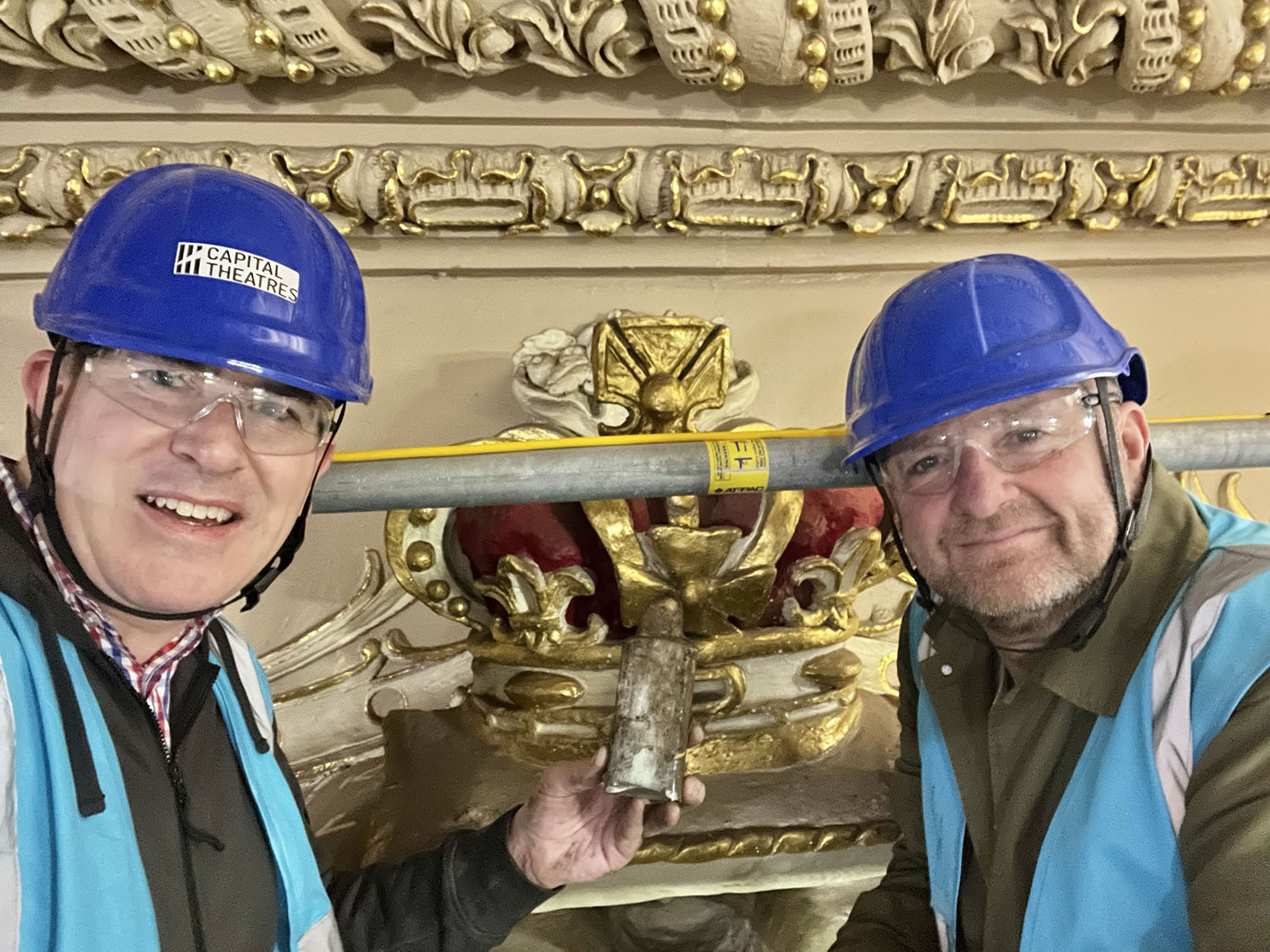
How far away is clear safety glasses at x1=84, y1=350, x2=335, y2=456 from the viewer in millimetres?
608

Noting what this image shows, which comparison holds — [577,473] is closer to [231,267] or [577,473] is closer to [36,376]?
[231,267]

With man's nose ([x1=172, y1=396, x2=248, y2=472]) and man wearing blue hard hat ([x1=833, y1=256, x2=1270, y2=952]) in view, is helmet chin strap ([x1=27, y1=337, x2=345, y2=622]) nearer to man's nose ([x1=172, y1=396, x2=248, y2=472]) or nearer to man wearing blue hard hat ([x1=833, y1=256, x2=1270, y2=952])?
man's nose ([x1=172, y1=396, x2=248, y2=472])

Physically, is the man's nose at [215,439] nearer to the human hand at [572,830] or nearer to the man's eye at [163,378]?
the man's eye at [163,378]

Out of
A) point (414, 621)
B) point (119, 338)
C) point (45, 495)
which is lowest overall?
point (414, 621)

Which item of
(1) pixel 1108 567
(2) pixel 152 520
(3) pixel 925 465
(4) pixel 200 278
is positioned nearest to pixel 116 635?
(2) pixel 152 520

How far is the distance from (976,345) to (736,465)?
0.23 metres

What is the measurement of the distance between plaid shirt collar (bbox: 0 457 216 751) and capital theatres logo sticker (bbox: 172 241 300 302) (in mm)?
209

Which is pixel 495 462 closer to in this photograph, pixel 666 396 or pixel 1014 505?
pixel 666 396

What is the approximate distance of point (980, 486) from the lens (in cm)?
71

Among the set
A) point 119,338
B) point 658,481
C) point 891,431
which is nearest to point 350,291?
point 119,338

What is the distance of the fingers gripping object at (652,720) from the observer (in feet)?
2.29

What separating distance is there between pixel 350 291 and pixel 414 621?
0.60 m

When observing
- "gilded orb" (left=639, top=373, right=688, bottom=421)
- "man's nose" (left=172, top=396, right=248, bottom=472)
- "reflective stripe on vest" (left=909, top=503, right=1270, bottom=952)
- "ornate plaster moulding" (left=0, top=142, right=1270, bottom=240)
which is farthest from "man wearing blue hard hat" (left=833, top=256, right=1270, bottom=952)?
"man's nose" (left=172, top=396, right=248, bottom=472)

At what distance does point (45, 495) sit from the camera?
60 centimetres
